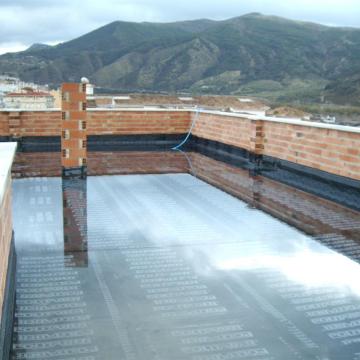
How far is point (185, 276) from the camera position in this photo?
12.4 feet

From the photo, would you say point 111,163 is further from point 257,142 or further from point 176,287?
point 176,287

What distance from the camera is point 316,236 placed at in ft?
16.2

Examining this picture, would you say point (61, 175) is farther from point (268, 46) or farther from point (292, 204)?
point (268, 46)

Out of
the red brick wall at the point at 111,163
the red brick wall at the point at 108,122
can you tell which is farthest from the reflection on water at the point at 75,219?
the red brick wall at the point at 108,122

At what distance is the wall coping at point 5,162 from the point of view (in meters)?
2.90

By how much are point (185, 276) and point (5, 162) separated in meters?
1.41

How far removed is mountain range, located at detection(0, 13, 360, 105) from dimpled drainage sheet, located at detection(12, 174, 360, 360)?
2327 inches

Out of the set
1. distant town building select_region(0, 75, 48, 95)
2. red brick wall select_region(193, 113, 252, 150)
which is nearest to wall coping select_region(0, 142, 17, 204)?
red brick wall select_region(193, 113, 252, 150)

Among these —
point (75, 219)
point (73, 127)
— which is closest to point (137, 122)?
point (73, 127)

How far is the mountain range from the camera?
77.4 metres

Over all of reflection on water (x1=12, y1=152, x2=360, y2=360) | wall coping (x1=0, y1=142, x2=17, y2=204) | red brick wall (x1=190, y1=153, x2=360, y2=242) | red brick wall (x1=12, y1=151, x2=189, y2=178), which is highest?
wall coping (x1=0, y1=142, x2=17, y2=204)

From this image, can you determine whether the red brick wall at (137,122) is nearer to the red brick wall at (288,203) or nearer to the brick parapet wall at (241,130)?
the brick parapet wall at (241,130)

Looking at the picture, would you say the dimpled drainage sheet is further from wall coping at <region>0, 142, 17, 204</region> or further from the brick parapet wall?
the brick parapet wall

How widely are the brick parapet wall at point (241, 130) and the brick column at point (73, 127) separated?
3.04 m
